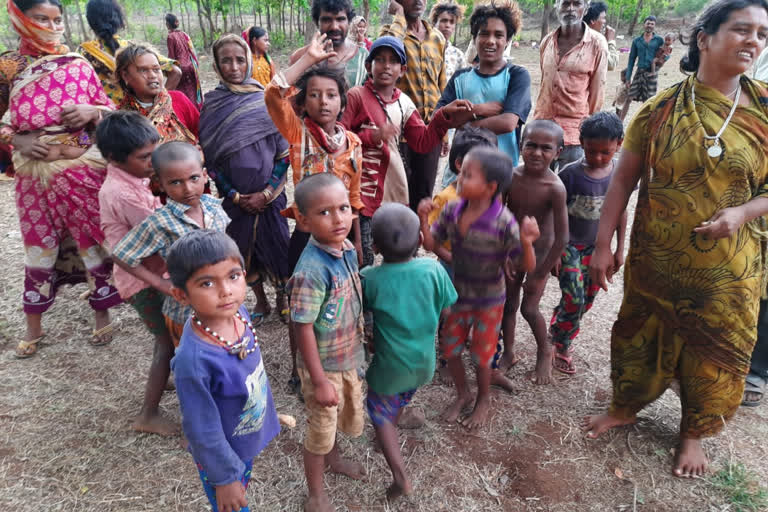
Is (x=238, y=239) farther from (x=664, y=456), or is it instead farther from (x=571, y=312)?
(x=664, y=456)

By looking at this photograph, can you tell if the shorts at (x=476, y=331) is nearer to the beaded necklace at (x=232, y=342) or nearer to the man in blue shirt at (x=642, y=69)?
the beaded necklace at (x=232, y=342)

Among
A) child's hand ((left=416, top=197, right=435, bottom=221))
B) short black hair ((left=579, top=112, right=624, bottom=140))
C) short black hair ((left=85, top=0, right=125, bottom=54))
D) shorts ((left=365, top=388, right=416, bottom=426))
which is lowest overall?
shorts ((left=365, top=388, right=416, bottom=426))

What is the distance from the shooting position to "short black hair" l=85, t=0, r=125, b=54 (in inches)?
128

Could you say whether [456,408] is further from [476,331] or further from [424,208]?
[424,208]

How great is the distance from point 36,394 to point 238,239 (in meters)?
1.44

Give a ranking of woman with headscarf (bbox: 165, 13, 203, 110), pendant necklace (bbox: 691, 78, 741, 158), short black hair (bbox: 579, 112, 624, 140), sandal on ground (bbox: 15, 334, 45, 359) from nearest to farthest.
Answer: pendant necklace (bbox: 691, 78, 741, 158)
short black hair (bbox: 579, 112, 624, 140)
sandal on ground (bbox: 15, 334, 45, 359)
woman with headscarf (bbox: 165, 13, 203, 110)

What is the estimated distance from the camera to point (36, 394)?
2729 millimetres

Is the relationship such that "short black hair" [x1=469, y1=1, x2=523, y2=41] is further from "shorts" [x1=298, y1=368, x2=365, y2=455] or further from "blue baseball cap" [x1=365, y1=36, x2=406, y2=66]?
"shorts" [x1=298, y1=368, x2=365, y2=455]

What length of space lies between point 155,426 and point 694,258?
266cm

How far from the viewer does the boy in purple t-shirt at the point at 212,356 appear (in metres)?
1.38

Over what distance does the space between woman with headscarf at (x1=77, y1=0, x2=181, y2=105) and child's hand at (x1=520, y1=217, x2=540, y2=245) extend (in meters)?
2.68

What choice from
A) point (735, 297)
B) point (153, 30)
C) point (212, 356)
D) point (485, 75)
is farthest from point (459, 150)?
point (153, 30)

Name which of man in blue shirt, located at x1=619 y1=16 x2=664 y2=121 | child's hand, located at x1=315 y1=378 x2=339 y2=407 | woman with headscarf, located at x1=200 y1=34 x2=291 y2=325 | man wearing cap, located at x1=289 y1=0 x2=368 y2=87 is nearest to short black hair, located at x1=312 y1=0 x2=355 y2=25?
man wearing cap, located at x1=289 y1=0 x2=368 y2=87

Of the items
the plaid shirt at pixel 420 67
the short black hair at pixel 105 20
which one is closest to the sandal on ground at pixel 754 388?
the plaid shirt at pixel 420 67
